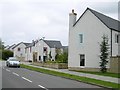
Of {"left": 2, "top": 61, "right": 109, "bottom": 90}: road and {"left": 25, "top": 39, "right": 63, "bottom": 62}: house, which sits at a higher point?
{"left": 25, "top": 39, "right": 63, "bottom": 62}: house

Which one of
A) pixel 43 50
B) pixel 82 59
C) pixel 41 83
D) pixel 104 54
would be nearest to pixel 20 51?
pixel 43 50

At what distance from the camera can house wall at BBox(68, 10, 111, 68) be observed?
3889 centimetres

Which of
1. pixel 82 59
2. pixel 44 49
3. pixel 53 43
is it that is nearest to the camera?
pixel 82 59

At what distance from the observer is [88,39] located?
40.3 metres

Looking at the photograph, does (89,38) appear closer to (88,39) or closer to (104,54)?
(88,39)

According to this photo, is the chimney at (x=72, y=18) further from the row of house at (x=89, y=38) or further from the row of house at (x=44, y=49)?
the row of house at (x=44, y=49)

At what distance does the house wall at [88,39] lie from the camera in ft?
128

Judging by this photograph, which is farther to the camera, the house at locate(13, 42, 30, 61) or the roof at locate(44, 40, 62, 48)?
the house at locate(13, 42, 30, 61)

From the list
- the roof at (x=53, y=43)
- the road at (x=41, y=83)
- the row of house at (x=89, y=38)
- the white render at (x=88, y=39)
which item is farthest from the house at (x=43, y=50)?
the road at (x=41, y=83)

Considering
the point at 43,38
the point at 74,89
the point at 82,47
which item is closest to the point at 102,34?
the point at 82,47

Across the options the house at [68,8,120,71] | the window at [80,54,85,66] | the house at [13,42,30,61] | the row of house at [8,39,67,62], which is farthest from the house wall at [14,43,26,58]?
the window at [80,54,85,66]

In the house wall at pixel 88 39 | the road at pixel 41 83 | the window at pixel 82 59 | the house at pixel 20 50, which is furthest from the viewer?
the house at pixel 20 50

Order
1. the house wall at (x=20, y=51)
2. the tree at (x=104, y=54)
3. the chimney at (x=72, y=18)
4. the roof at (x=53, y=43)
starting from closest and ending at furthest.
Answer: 1. the tree at (x=104, y=54)
2. the chimney at (x=72, y=18)
3. the roof at (x=53, y=43)
4. the house wall at (x=20, y=51)

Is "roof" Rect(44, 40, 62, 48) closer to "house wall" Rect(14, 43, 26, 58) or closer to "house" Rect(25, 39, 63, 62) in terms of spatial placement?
"house" Rect(25, 39, 63, 62)
